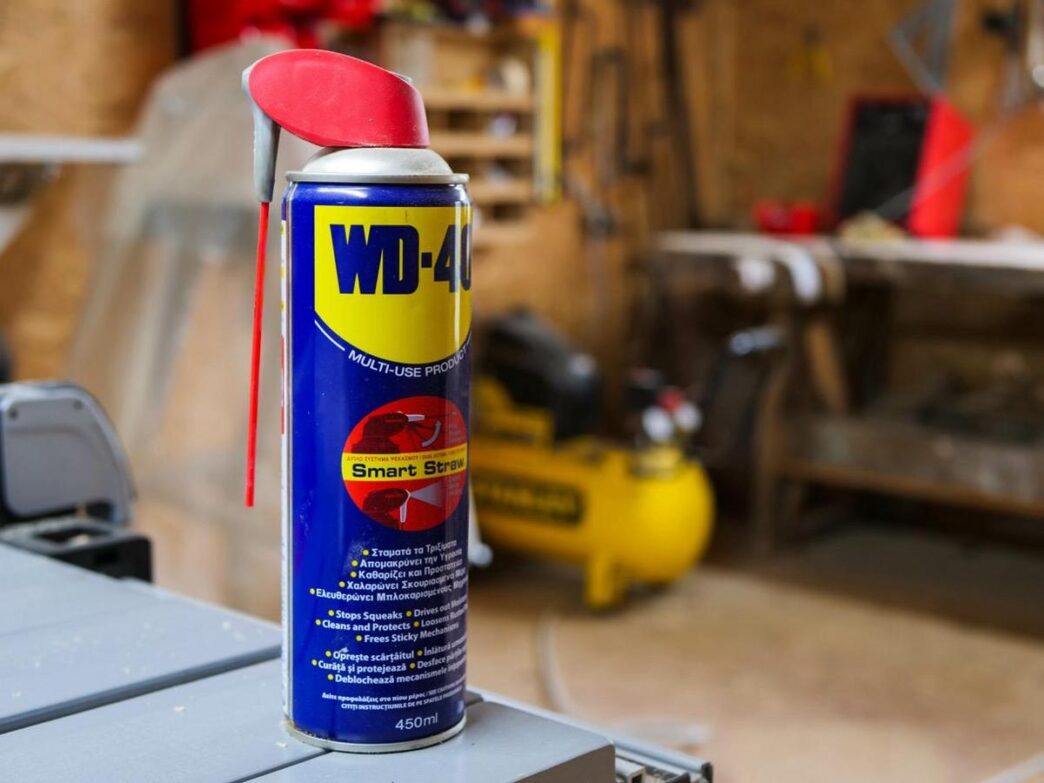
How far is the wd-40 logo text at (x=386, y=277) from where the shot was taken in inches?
27.5

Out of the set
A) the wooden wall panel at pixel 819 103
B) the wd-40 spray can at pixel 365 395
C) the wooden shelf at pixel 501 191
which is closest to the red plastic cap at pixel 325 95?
the wd-40 spray can at pixel 365 395

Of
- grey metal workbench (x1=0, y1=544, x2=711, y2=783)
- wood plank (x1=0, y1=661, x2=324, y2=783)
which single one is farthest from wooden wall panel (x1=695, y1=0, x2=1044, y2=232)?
wood plank (x1=0, y1=661, x2=324, y2=783)

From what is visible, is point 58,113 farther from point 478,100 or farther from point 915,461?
point 915,461

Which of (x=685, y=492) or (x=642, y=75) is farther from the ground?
(x=642, y=75)

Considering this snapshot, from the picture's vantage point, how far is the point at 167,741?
0.72 m

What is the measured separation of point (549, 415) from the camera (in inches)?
150

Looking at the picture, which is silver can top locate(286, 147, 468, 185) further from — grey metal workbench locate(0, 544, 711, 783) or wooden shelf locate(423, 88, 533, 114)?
wooden shelf locate(423, 88, 533, 114)

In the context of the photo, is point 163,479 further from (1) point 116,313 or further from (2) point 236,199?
(2) point 236,199

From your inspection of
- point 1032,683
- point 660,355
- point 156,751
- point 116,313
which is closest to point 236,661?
point 156,751

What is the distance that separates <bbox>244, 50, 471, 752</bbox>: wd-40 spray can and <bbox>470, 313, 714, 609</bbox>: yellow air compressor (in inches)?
111

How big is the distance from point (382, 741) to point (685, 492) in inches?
116

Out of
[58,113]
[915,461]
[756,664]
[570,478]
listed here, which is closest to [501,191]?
Answer: [570,478]

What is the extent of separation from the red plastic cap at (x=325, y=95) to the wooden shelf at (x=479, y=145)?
2.88 meters

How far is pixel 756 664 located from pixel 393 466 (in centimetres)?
268
